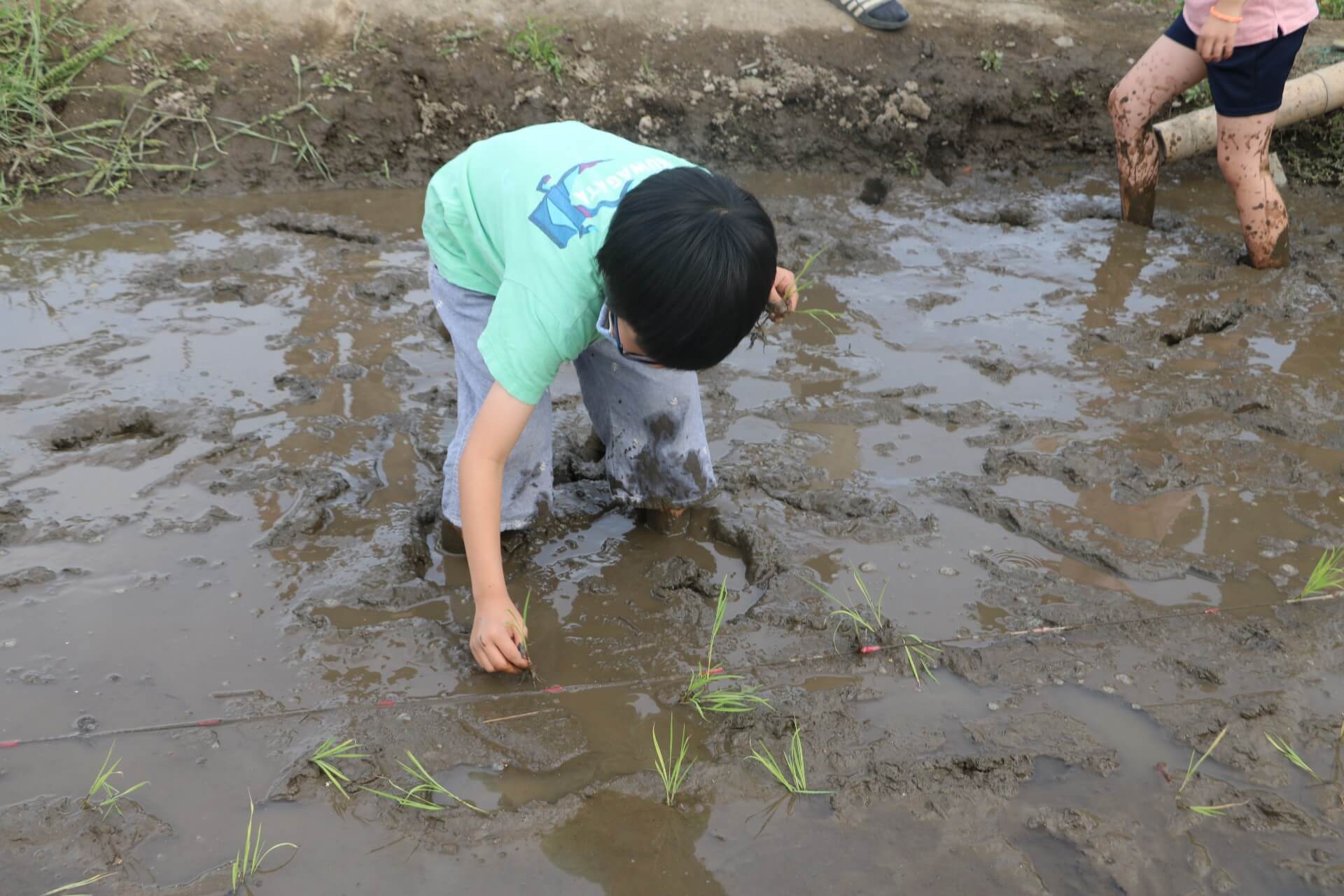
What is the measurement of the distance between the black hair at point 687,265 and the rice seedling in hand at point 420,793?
94 centimetres

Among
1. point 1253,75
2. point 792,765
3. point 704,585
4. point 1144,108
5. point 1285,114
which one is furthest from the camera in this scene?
point 1285,114

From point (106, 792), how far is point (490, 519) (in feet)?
2.88

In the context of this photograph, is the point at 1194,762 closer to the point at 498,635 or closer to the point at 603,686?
the point at 603,686

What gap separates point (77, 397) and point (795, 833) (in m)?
2.52

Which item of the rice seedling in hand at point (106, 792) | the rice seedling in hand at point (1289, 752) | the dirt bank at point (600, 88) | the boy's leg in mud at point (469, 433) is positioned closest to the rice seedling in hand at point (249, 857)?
the rice seedling in hand at point (106, 792)

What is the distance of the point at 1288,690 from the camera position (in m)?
2.23

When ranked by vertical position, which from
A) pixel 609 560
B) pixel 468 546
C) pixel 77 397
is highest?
pixel 468 546

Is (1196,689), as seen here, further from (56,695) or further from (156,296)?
(156,296)

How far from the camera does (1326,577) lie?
249 centimetres

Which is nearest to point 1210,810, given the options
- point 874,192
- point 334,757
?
point 334,757

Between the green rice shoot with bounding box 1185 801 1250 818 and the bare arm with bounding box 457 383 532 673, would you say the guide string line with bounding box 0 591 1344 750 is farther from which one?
the green rice shoot with bounding box 1185 801 1250 818

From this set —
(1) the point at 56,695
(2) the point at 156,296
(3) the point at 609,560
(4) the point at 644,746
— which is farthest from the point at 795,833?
(2) the point at 156,296

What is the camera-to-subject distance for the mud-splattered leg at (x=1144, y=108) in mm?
4102

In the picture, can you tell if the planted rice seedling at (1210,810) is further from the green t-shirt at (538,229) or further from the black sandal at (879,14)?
the black sandal at (879,14)
